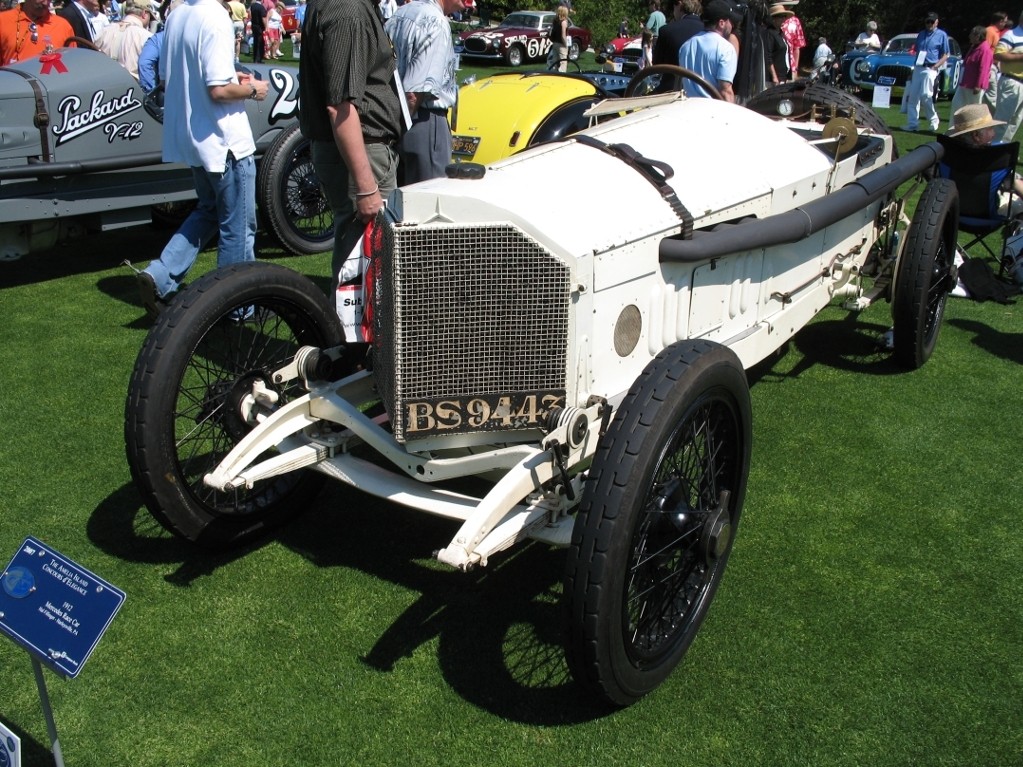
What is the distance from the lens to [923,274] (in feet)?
15.7

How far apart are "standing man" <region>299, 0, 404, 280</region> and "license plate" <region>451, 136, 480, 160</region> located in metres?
2.50

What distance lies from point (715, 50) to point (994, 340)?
9.63 ft

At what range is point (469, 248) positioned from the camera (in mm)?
2799

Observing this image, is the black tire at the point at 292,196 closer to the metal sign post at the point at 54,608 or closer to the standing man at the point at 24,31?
the standing man at the point at 24,31

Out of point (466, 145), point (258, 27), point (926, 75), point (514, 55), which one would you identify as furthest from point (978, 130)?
point (514, 55)

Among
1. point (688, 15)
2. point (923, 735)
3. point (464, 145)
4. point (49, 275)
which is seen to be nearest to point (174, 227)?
point (49, 275)

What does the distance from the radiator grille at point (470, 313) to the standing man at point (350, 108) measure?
106 cm

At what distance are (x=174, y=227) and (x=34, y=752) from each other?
5.83 meters

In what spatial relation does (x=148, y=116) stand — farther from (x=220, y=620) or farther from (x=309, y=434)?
(x=220, y=620)

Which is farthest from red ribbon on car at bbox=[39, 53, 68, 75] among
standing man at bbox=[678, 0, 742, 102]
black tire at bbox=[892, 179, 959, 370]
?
black tire at bbox=[892, 179, 959, 370]

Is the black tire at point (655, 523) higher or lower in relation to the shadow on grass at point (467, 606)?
higher

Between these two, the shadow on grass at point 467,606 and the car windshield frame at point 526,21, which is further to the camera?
the car windshield frame at point 526,21

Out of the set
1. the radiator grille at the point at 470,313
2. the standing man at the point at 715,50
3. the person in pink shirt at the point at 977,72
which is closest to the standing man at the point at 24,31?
the standing man at the point at 715,50

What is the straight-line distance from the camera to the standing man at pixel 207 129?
4.98 meters
